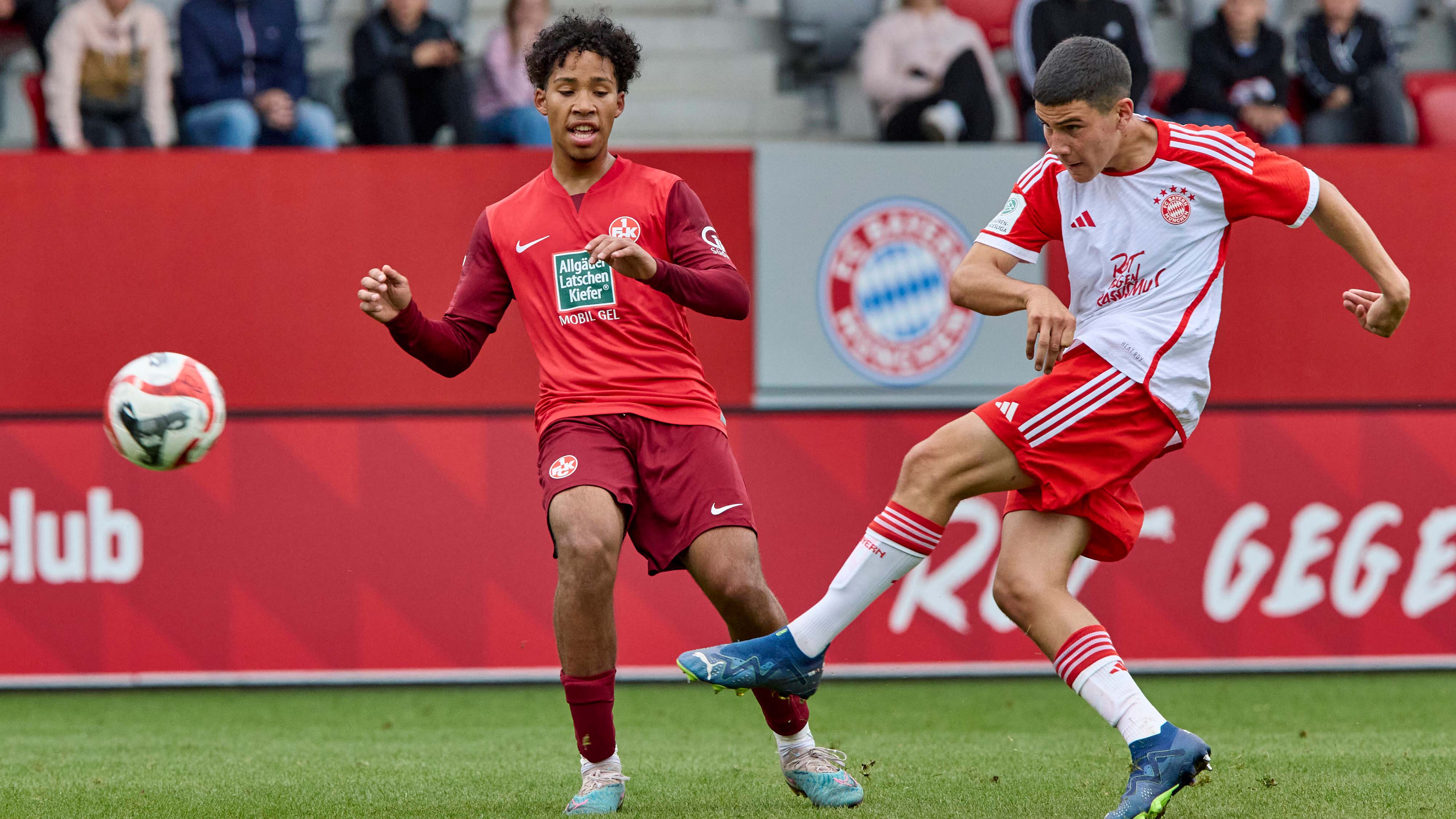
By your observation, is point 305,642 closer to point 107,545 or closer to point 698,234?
point 107,545

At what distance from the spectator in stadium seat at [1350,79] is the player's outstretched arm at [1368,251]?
6.05m

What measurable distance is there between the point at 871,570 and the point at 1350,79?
7.08 meters

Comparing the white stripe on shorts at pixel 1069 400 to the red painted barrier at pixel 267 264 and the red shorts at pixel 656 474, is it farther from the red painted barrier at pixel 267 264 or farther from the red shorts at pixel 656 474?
the red painted barrier at pixel 267 264

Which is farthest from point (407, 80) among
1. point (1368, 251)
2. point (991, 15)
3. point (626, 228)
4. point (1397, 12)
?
point (1397, 12)

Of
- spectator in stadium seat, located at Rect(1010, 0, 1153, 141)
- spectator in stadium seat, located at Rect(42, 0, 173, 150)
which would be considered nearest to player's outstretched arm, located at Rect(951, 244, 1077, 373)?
spectator in stadium seat, located at Rect(1010, 0, 1153, 141)

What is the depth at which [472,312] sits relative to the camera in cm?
452

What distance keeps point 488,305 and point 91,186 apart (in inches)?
158

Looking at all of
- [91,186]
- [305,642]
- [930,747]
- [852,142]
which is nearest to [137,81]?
[91,186]

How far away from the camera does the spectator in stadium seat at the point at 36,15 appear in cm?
885

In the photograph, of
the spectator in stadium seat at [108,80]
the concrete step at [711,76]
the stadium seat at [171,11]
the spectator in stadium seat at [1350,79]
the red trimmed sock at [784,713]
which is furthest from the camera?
the concrete step at [711,76]

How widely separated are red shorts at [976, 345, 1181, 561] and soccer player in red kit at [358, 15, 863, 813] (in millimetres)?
787

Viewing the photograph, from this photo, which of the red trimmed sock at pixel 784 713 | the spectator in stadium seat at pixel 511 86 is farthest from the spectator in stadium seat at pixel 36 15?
the red trimmed sock at pixel 784 713

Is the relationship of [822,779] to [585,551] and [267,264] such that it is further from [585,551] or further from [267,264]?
[267,264]

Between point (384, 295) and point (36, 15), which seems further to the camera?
point (36, 15)
